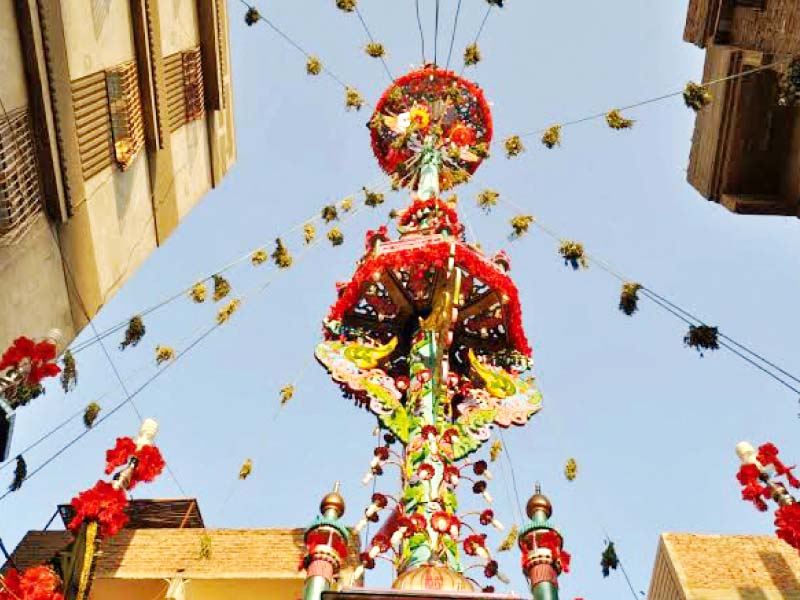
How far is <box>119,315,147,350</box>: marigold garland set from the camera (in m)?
11.5

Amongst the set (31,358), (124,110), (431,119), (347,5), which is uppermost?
(431,119)

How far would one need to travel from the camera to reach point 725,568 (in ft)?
31.3

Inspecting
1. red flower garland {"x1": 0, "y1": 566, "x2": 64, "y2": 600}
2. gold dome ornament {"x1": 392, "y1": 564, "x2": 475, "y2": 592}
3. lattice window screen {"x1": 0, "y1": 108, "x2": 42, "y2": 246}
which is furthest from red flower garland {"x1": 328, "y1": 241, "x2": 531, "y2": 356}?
red flower garland {"x1": 0, "y1": 566, "x2": 64, "y2": 600}

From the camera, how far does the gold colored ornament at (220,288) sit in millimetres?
12445

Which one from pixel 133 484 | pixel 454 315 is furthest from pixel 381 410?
pixel 133 484

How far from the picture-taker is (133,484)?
28.1ft

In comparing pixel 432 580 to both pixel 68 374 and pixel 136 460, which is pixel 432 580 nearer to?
pixel 136 460

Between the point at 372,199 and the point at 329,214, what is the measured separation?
44.9 inches

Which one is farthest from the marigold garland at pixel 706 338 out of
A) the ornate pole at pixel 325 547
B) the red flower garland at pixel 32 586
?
the red flower garland at pixel 32 586

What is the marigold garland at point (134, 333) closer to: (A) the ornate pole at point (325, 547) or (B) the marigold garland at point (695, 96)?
(A) the ornate pole at point (325, 547)

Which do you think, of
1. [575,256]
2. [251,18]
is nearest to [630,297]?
[575,256]

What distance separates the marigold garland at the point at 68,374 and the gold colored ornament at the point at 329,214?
557 cm

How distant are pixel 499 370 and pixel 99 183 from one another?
235 inches

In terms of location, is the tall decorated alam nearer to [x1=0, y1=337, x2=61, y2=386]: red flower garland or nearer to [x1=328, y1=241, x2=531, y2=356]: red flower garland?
[x1=328, y1=241, x2=531, y2=356]: red flower garland
